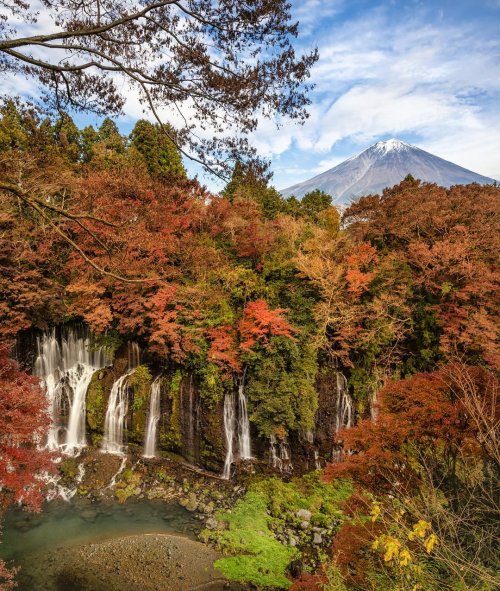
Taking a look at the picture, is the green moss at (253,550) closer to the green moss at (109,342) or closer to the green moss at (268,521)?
the green moss at (268,521)

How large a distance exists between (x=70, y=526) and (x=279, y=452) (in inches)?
299

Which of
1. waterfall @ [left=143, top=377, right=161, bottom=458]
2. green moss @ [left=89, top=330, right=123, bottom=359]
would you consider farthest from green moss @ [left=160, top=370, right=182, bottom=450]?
green moss @ [left=89, top=330, right=123, bottom=359]

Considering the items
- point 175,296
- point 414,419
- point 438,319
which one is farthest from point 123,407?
point 438,319

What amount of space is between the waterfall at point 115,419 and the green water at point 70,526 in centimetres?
257

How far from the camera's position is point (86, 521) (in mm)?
11016

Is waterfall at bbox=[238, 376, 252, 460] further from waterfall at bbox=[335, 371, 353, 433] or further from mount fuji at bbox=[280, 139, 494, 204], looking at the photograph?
mount fuji at bbox=[280, 139, 494, 204]

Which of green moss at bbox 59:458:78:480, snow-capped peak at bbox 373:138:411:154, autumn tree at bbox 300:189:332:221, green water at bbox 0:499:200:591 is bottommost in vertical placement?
green water at bbox 0:499:200:591

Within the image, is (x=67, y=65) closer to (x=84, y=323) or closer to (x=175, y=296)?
(x=175, y=296)

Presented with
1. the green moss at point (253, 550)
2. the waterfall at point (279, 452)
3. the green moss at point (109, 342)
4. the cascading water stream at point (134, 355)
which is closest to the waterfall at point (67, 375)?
the green moss at point (109, 342)

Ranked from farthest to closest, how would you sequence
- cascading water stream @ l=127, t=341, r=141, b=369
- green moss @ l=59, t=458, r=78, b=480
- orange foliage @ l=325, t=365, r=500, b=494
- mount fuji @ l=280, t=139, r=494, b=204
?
1. mount fuji @ l=280, t=139, r=494, b=204
2. cascading water stream @ l=127, t=341, r=141, b=369
3. green moss @ l=59, t=458, r=78, b=480
4. orange foliage @ l=325, t=365, r=500, b=494

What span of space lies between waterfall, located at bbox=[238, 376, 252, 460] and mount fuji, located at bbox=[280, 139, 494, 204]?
68.9 metres

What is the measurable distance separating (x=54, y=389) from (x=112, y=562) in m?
7.89

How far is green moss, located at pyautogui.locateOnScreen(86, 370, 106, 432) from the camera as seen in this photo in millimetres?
14375

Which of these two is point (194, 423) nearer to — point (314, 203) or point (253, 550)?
point (253, 550)
